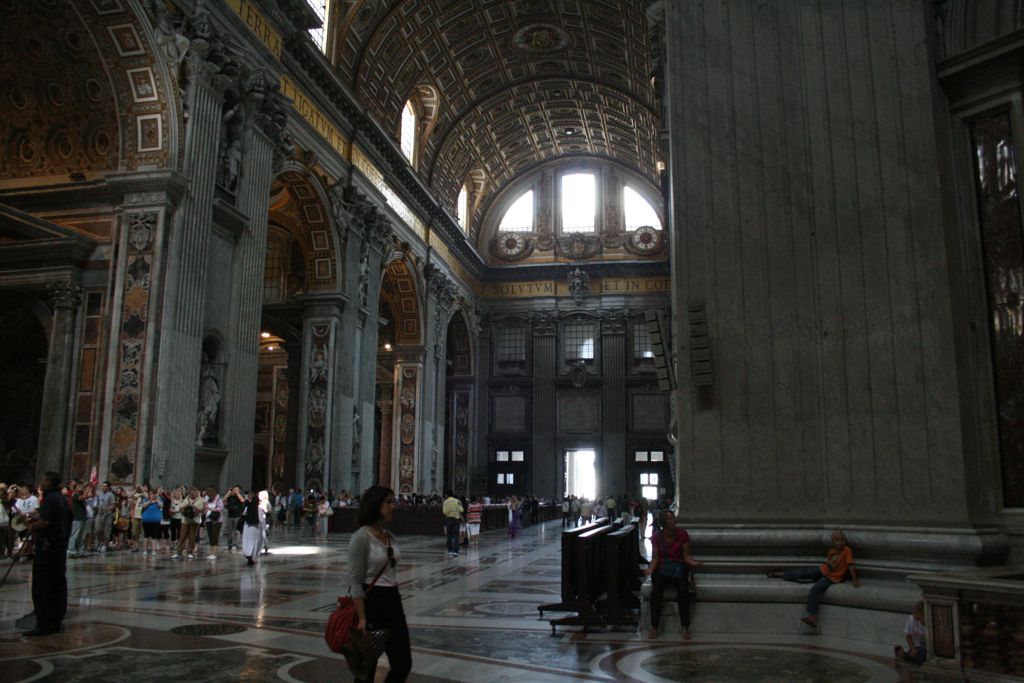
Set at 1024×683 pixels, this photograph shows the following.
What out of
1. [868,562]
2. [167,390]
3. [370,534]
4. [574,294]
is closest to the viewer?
[370,534]

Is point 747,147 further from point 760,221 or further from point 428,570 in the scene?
point 428,570

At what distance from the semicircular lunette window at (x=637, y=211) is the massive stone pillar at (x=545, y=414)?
18.9 feet

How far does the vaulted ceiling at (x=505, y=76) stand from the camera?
86.0 feet

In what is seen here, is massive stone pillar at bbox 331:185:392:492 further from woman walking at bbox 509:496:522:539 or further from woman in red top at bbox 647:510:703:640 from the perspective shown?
woman in red top at bbox 647:510:703:640

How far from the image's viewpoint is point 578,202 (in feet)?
134

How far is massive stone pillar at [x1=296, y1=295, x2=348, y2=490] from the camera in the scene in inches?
913

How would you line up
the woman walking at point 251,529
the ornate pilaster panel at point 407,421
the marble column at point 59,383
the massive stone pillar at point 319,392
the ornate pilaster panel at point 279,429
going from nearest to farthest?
the woman walking at point 251,529 < the marble column at point 59,383 < the massive stone pillar at point 319,392 < the ornate pilaster panel at point 279,429 < the ornate pilaster panel at point 407,421

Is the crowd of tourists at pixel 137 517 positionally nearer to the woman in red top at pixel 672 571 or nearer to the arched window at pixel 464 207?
the woman in red top at pixel 672 571

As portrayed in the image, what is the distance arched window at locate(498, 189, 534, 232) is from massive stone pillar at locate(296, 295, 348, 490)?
1837cm

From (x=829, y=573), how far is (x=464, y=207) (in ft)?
110

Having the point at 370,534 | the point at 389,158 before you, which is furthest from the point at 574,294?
the point at 370,534

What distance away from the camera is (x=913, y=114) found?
23.5 feet

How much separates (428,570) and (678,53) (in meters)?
8.22

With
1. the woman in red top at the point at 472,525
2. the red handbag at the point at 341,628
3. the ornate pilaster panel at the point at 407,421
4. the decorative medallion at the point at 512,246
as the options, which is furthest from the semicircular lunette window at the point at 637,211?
the red handbag at the point at 341,628
